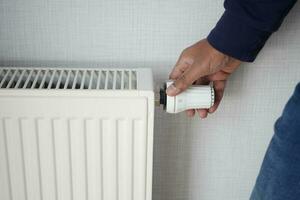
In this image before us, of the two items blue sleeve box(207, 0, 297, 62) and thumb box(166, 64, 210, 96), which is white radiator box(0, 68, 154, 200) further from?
blue sleeve box(207, 0, 297, 62)

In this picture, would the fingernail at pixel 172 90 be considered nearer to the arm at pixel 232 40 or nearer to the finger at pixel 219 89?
the arm at pixel 232 40

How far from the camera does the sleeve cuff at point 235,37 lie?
71 centimetres

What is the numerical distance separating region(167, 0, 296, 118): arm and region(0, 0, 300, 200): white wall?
0.09 meters

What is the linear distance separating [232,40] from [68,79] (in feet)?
0.94

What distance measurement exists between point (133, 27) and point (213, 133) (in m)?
0.28

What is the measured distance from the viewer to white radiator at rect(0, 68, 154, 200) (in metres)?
0.74

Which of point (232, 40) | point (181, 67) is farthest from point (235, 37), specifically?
point (181, 67)

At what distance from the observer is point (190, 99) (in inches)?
30.3

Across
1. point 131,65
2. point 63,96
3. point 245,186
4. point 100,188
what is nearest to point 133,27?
point 131,65

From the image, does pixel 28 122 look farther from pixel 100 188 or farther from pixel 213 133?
pixel 213 133

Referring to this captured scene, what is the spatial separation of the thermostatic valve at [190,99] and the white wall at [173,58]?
11cm

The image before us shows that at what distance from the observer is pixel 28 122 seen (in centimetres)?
76

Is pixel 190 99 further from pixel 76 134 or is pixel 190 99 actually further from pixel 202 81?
pixel 76 134

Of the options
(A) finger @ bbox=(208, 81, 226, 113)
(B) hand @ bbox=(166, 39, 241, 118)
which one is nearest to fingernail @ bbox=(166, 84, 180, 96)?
(B) hand @ bbox=(166, 39, 241, 118)
